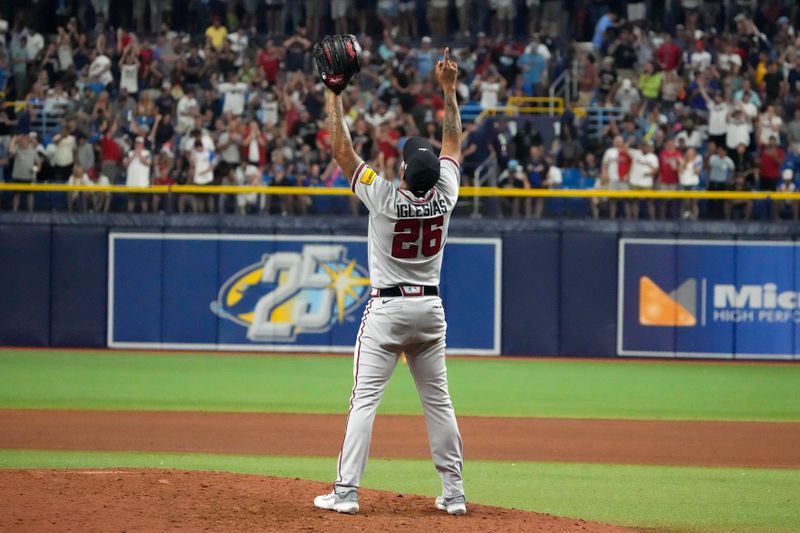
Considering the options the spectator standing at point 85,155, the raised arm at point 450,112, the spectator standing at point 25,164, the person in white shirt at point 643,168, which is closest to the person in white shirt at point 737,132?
the person in white shirt at point 643,168

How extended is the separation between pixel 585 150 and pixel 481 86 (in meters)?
2.74

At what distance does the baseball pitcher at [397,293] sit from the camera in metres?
6.79

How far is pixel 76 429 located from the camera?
11242 millimetres

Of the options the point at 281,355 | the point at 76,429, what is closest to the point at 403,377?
the point at 281,355

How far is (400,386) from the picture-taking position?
1554cm

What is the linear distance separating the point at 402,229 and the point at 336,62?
3.29 ft

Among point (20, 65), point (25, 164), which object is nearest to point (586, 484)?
point (25, 164)

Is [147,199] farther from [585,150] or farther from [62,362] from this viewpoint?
[585,150]

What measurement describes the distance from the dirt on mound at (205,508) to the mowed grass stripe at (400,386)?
514 centimetres

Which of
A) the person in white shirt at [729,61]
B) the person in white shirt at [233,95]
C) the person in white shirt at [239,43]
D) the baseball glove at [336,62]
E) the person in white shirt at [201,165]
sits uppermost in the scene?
the person in white shirt at [239,43]

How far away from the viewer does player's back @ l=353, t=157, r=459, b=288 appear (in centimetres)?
682

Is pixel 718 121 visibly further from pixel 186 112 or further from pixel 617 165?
pixel 186 112

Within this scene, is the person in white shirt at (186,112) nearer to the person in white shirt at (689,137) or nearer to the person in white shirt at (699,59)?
the person in white shirt at (689,137)

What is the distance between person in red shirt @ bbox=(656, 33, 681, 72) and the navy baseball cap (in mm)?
17059
